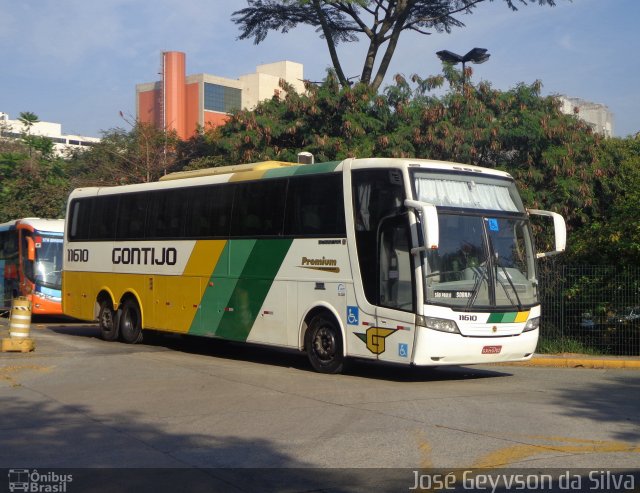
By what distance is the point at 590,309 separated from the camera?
1792cm

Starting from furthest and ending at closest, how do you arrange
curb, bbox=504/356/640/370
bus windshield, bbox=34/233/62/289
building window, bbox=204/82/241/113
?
building window, bbox=204/82/241/113, bus windshield, bbox=34/233/62/289, curb, bbox=504/356/640/370

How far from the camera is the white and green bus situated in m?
12.5

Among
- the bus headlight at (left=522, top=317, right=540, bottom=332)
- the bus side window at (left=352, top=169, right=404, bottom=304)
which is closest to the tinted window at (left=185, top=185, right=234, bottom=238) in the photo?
the bus side window at (left=352, top=169, right=404, bottom=304)

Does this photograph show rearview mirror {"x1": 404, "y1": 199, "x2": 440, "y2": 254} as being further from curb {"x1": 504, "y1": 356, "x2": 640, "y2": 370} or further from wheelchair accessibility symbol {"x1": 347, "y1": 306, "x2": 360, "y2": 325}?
curb {"x1": 504, "y1": 356, "x2": 640, "y2": 370}

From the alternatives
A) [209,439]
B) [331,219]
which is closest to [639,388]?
[331,219]

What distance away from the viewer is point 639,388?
42.2 ft

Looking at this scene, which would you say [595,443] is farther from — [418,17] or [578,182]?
[418,17]

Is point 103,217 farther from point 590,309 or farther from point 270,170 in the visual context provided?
point 590,309

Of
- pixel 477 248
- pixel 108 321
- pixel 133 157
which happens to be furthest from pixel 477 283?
pixel 133 157

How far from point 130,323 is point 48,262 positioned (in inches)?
342

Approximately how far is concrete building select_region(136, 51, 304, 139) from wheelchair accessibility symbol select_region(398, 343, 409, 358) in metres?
72.8

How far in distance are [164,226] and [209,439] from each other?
9.89m

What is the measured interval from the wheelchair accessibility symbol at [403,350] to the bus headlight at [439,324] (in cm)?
46

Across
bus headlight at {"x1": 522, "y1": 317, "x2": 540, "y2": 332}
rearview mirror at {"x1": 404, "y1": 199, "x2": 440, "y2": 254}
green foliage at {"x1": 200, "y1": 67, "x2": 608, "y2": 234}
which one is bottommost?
bus headlight at {"x1": 522, "y1": 317, "x2": 540, "y2": 332}
